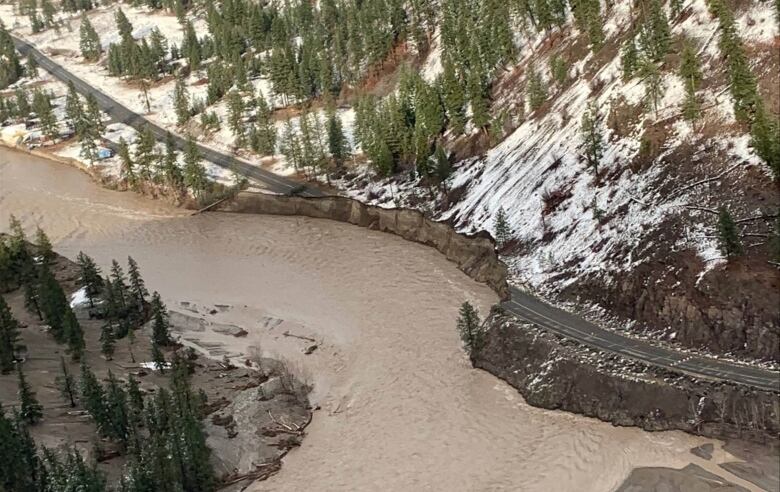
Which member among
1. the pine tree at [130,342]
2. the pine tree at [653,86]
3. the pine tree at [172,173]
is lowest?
the pine tree at [130,342]

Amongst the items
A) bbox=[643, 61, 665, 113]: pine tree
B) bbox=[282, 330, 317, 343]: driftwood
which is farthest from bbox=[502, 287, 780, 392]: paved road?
bbox=[643, 61, 665, 113]: pine tree

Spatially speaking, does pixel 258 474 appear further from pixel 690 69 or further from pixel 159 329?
pixel 690 69

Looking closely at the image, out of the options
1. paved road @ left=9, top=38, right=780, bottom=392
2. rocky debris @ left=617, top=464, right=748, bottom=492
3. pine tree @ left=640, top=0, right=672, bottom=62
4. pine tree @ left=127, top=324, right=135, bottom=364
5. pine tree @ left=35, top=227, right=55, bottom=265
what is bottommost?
rocky debris @ left=617, top=464, right=748, bottom=492

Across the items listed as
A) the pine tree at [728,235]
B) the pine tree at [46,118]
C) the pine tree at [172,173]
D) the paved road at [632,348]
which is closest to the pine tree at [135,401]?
the paved road at [632,348]

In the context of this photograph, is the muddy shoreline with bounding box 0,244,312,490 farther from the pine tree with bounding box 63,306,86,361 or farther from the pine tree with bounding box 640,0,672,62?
the pine tree with bounding box 640,0,672,62

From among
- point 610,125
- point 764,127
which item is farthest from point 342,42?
point 764,127

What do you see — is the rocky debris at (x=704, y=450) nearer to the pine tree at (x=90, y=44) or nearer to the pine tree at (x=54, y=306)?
the pine tree at (x=54, y=306)
